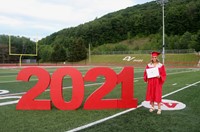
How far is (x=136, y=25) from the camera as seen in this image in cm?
11444

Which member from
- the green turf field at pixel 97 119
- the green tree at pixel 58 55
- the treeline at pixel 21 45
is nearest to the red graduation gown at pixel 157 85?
the green turf field at pixel 97 119

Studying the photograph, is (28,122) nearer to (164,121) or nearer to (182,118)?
(164,121)

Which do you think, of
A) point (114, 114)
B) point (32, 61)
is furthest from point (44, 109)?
point (32, 61)

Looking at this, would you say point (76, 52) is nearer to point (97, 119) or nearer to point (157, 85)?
point (157, 85)

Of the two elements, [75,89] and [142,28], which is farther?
[142,28]

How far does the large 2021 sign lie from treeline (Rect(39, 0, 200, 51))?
95.1 metres

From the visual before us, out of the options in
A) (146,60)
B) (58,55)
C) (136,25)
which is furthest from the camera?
(136,25)

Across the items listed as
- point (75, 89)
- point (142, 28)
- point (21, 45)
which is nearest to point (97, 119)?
point (75, 89)

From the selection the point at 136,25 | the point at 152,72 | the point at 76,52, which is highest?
the point at 136,25

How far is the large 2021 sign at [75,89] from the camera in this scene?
6719 mm

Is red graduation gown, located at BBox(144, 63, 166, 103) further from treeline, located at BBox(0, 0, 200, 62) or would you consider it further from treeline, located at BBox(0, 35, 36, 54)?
treeline, located at BBox(0, 0, 200, 62)

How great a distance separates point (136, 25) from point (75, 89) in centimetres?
11029

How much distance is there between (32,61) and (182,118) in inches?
1854

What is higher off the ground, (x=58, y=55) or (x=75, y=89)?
(x=58, y=55)
